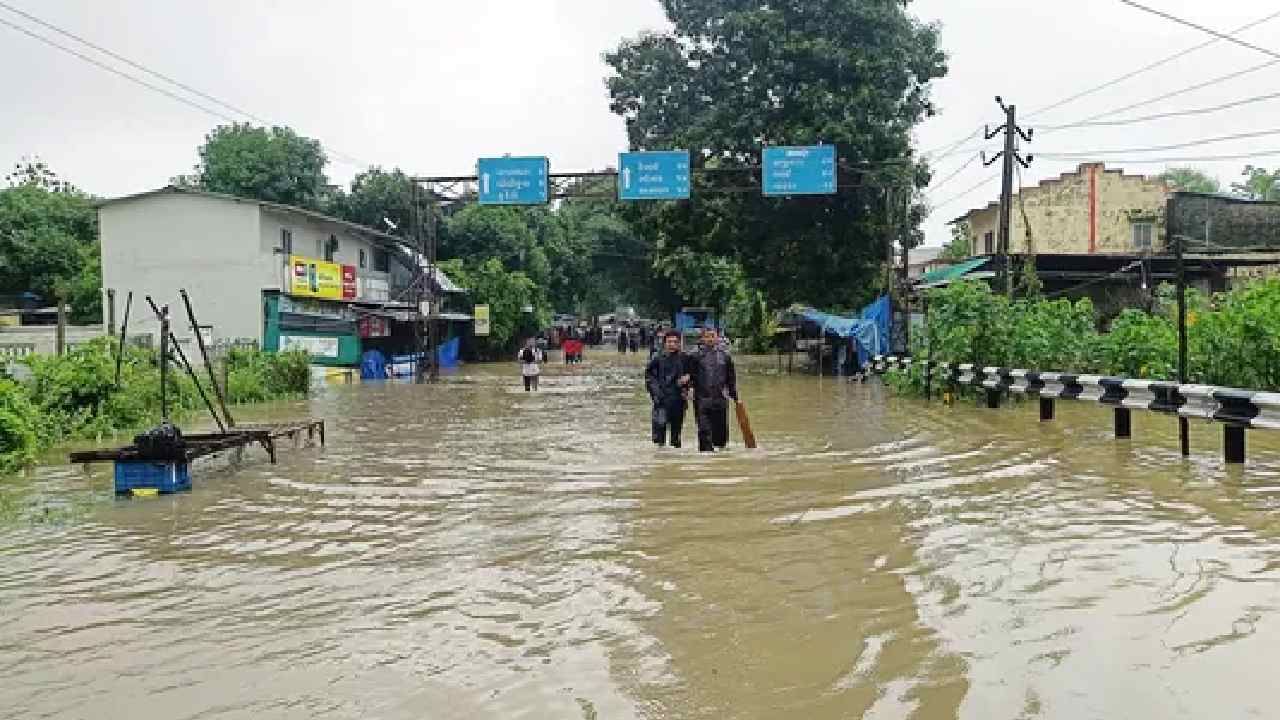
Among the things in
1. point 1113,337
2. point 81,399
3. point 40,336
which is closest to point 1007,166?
point 1113,337

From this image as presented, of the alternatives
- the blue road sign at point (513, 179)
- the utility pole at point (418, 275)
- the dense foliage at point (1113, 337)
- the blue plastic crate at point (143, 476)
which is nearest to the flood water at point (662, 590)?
the blue plastic crate at point (143, 476)

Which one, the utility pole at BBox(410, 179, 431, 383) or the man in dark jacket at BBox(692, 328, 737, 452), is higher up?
the utility pole at BBox(410, 179, 431, 383)

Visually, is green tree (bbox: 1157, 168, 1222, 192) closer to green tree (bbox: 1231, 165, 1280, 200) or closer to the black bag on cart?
green tree (bbox: 1231, 165, 1280, 200)

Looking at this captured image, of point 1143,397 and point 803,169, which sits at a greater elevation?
point 803,169

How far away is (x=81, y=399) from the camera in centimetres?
1803

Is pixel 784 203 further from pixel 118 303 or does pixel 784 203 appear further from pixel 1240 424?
pixel 1240 424

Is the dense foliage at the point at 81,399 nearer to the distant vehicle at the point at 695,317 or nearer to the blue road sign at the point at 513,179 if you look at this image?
the blue road sign at the point at 513,179

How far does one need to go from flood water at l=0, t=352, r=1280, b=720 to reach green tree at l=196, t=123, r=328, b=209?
121 ft

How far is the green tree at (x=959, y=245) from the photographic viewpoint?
167 feet

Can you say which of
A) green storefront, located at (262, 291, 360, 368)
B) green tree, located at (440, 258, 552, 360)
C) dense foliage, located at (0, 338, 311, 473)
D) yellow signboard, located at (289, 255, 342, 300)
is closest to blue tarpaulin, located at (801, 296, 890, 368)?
green storefront, located at (262, 291, 360, 368)

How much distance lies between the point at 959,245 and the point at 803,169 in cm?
2807

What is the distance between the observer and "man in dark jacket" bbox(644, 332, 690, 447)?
1362 centimetres

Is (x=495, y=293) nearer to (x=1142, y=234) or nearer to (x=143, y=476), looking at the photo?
(x=1142, y=234)

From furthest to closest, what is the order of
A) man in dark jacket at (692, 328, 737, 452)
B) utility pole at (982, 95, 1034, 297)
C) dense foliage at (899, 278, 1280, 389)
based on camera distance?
utility pole at (982, 95, 1034, 297) → dense foliage at (899, 278, 1280, 389) → man in dark jacket at (692, 328, 737, 452)
